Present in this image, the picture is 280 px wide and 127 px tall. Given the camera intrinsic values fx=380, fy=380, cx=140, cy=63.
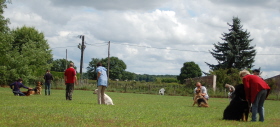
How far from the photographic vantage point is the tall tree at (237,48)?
202 feet

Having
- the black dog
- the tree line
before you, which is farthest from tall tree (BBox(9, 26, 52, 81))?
the black dog

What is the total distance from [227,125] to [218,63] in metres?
55.3

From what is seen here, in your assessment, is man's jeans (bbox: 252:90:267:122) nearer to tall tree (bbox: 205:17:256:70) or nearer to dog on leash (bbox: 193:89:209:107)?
dog on leash (bbox: 193:89:209:107)

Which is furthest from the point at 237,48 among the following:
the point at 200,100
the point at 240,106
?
the point at 240,106

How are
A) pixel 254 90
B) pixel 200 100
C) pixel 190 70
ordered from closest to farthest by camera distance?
pixel 254 90, pixel 200 100, pixel 190 70

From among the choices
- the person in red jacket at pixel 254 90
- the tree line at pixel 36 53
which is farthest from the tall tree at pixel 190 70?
the person in red jacket at pixel 254 90

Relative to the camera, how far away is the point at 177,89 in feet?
164

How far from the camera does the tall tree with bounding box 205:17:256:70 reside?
61.6 meters

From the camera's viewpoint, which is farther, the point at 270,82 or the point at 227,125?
the point at 270,82

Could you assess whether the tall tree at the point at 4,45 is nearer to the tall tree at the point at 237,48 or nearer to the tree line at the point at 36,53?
the tree line at the point at 36,53

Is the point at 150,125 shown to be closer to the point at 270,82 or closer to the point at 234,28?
the point at 270,82

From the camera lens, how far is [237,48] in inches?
2403

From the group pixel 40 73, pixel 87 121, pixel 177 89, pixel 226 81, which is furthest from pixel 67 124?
pixel 40 73

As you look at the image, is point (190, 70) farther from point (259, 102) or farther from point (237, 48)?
point (259, 102)
